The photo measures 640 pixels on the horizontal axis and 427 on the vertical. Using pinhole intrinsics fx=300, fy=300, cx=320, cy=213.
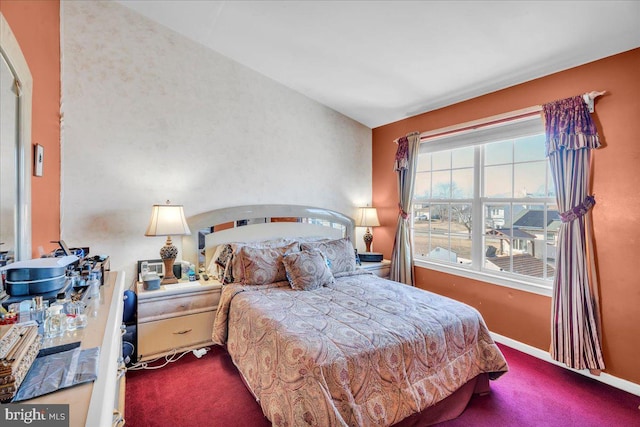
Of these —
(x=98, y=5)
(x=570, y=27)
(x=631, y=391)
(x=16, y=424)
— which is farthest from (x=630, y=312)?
(x=98, y=5)

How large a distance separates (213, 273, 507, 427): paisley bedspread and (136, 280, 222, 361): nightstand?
1.50 feet

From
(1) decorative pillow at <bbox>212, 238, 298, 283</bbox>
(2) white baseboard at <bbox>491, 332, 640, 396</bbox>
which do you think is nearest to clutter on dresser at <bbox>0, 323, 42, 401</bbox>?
(1) decorative pillow at <bbox>212, 238, 298, 283</bbox>

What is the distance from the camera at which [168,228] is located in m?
2.65

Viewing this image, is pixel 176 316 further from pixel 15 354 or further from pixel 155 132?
pixel 15 354

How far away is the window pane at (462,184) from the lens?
324 centimetres

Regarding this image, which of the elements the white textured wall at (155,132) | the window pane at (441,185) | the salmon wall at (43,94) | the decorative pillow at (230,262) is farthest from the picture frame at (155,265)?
the window pane at (441,185)

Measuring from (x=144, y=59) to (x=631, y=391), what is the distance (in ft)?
15.8

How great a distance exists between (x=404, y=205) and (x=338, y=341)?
96.1 inches

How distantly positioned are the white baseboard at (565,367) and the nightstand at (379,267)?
131 centimetres

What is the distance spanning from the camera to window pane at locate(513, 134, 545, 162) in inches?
106

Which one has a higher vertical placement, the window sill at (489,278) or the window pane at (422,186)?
the window pane at (422,186)

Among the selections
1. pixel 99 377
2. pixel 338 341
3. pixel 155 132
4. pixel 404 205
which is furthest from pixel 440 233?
pixel 99 377

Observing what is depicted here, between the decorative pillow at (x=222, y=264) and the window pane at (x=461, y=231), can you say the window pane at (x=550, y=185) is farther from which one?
the decorative pillow at (x=222, y=264)

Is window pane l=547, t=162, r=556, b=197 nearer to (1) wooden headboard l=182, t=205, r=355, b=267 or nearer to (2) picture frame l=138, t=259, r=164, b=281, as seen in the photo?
(1) wooden headboard l=182, t=205, r=355, b=267
